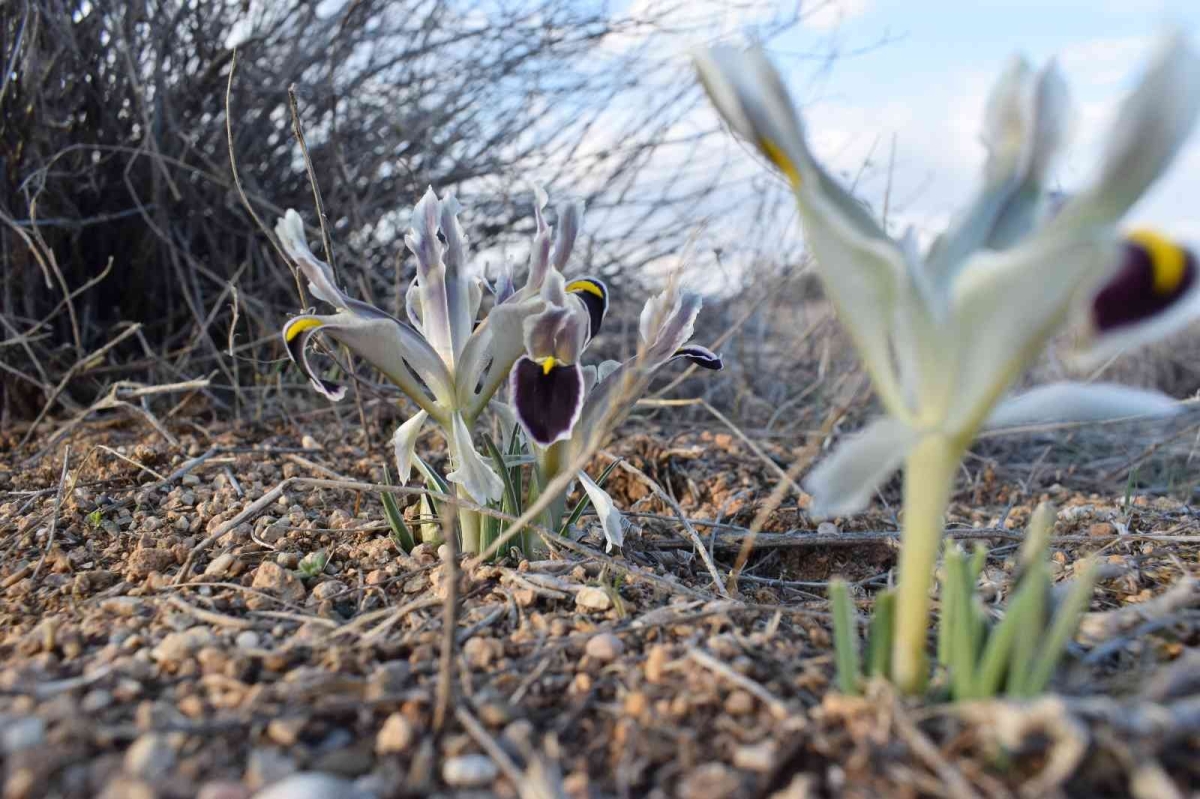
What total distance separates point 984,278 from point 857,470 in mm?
237

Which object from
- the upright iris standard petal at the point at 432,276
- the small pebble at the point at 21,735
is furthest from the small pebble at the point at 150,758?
the upright iris standard petal at the point at 432,276

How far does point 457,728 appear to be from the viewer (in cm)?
111

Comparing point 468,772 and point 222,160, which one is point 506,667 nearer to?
point 468,772

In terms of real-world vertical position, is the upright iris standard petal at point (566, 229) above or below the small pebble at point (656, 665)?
above

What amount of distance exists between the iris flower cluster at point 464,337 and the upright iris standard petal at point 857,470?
58cm

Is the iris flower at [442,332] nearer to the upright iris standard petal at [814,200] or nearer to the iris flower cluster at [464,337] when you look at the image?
the iris flower cluster at [464,337]

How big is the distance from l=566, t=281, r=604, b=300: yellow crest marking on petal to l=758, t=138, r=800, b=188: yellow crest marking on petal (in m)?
0.71

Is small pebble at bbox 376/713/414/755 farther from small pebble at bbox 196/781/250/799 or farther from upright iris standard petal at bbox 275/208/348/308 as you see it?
upright iris standard petal at bbox 275/208/348/308

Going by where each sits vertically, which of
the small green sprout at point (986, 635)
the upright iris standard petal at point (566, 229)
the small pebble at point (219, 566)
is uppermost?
the upright iris standard petal at point (566, 229)

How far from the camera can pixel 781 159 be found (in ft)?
3.41

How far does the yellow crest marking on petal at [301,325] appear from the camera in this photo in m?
1.58

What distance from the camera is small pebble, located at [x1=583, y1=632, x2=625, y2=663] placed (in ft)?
4.30

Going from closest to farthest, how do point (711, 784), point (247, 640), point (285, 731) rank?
point (711, 784) < point (285, 731) < point (247, 640)

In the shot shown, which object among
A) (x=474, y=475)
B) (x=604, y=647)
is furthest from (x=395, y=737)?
(x=474, y=475)
